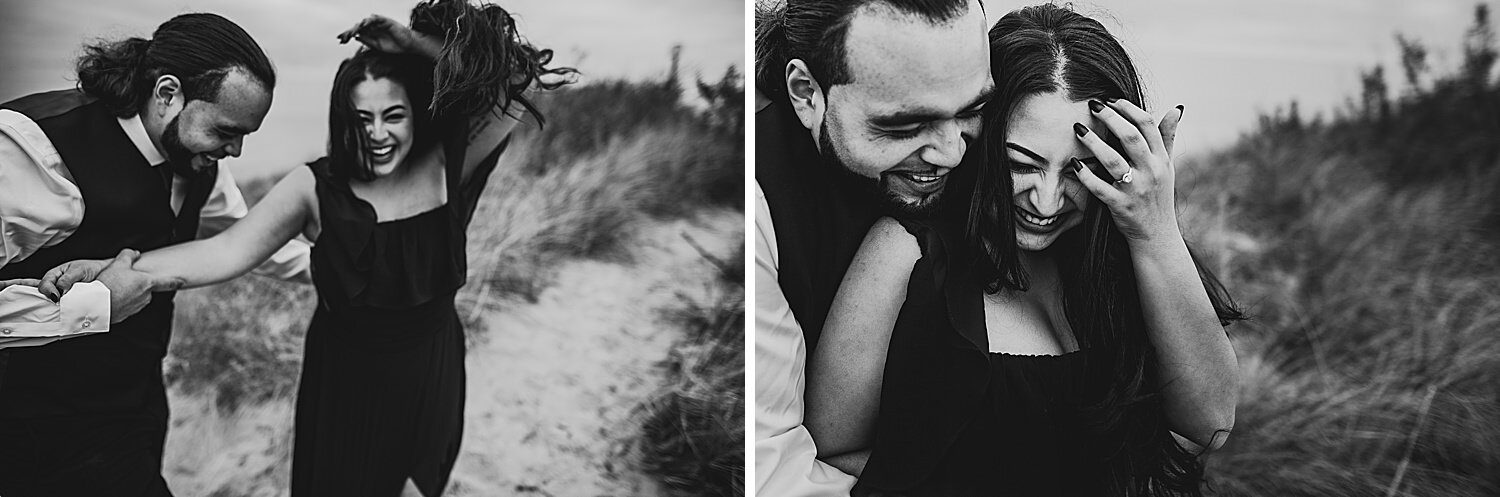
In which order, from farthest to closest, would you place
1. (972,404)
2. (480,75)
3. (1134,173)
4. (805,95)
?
(480,75) → (805,95) → (972,404) → (1134,173)

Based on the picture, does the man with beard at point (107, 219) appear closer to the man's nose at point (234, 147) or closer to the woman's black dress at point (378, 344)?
the man's nose at point (234, 147)

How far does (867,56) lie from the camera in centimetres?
231

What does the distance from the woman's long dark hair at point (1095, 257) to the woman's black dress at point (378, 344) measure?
45.9 inches

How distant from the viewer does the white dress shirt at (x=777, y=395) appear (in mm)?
2432

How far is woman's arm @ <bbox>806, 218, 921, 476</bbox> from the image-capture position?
91.7 inches

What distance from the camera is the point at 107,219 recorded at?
2342 millimetres

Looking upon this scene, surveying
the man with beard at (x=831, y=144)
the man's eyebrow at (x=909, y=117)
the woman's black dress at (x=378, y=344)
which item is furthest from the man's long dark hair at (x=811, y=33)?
the woman's black dress at (x=378, y=344)

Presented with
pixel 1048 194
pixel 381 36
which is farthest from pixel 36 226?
pixel 1048 194

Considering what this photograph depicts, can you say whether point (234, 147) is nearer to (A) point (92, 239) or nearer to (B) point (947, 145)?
(A) point (92, 239)

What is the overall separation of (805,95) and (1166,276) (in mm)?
820

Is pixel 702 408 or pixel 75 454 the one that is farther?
pixel 702 408

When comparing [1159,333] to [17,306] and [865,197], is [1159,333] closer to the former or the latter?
[865,197]

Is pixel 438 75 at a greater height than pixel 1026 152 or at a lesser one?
greater

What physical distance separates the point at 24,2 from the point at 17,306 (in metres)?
0.65
